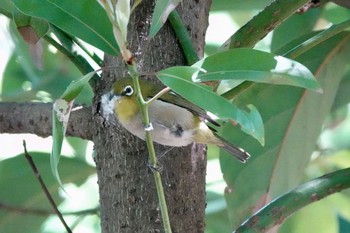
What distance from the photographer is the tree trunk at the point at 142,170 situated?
70 cm

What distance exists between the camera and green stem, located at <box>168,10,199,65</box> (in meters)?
0.72

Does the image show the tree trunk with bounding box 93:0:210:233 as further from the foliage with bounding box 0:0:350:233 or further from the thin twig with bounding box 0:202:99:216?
the thin twig with bounding box 0:202:99:216

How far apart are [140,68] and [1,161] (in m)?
0.40

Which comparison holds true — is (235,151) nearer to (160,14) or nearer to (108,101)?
(108,101)

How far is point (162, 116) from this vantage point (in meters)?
0.78

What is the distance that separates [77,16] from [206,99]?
14 centimetres

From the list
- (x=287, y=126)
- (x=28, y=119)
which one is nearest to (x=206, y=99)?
(x=28, y=119)

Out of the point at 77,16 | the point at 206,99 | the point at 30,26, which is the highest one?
the point at 30,26

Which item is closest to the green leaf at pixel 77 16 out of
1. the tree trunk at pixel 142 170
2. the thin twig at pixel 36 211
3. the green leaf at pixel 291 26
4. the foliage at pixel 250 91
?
the foliage at pixel 250 91

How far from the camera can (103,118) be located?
0.73m

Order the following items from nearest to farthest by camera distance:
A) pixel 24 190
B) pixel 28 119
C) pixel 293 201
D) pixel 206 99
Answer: pixel 206 99, pixel 293 201, pixel 28 119, pixel 24 190

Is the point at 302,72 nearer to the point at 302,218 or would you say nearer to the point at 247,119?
the point at 247,119

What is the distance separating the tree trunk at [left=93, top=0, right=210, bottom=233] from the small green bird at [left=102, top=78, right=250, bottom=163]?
0.04 ft

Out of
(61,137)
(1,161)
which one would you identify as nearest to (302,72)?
(61,137)
